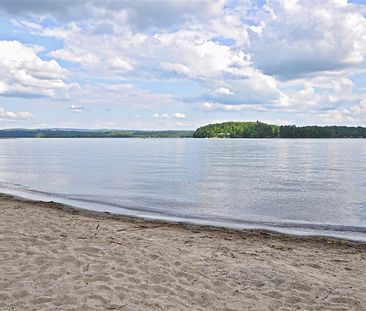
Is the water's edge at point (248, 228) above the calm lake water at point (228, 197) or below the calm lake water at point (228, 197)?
above

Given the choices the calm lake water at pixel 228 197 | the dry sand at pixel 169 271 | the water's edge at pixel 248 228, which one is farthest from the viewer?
the calm lake water at pixel 228 197

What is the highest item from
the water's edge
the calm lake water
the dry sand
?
the dry sand

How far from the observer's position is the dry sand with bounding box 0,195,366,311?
272 inches

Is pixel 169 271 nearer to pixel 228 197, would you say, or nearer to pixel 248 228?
pixel 248 228

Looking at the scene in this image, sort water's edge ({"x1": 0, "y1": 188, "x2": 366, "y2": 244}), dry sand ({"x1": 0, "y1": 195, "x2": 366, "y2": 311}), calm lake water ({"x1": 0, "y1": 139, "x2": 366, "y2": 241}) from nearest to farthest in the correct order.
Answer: dry sand ({"x1": 0, "y1": 195, "x2": 366, "y2": 311}), water's edge ({"x1": 0, "y1": 188, "x2": 366, "y2": 244}), calm lake water ({"x1": 0, "y1": 139, "x2": 366, "y2": 241})

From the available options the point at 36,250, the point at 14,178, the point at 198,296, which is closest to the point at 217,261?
the point at 198,296

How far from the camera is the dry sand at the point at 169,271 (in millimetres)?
6910

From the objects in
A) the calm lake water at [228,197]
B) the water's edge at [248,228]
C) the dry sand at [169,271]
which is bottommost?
the calm lake water at [228,197]

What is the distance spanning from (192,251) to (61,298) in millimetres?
4505

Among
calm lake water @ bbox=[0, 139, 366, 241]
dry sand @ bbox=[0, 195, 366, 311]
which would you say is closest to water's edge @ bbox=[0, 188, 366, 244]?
calm lake water @ bbox=[0, 139, 366, 241]

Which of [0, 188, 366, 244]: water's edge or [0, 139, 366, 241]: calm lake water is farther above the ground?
[0, 188, 366, 244]: water's edge

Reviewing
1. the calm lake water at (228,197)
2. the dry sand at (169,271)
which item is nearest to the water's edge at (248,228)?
the calm lake water at (228,197)

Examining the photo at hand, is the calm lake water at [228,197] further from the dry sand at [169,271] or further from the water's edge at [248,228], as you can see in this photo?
the dry sand at [169,271]

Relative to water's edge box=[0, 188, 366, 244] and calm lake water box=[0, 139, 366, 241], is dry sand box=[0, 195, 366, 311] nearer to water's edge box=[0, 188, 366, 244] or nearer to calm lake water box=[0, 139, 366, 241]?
water's edge box=[0, 188, 366, 244]
